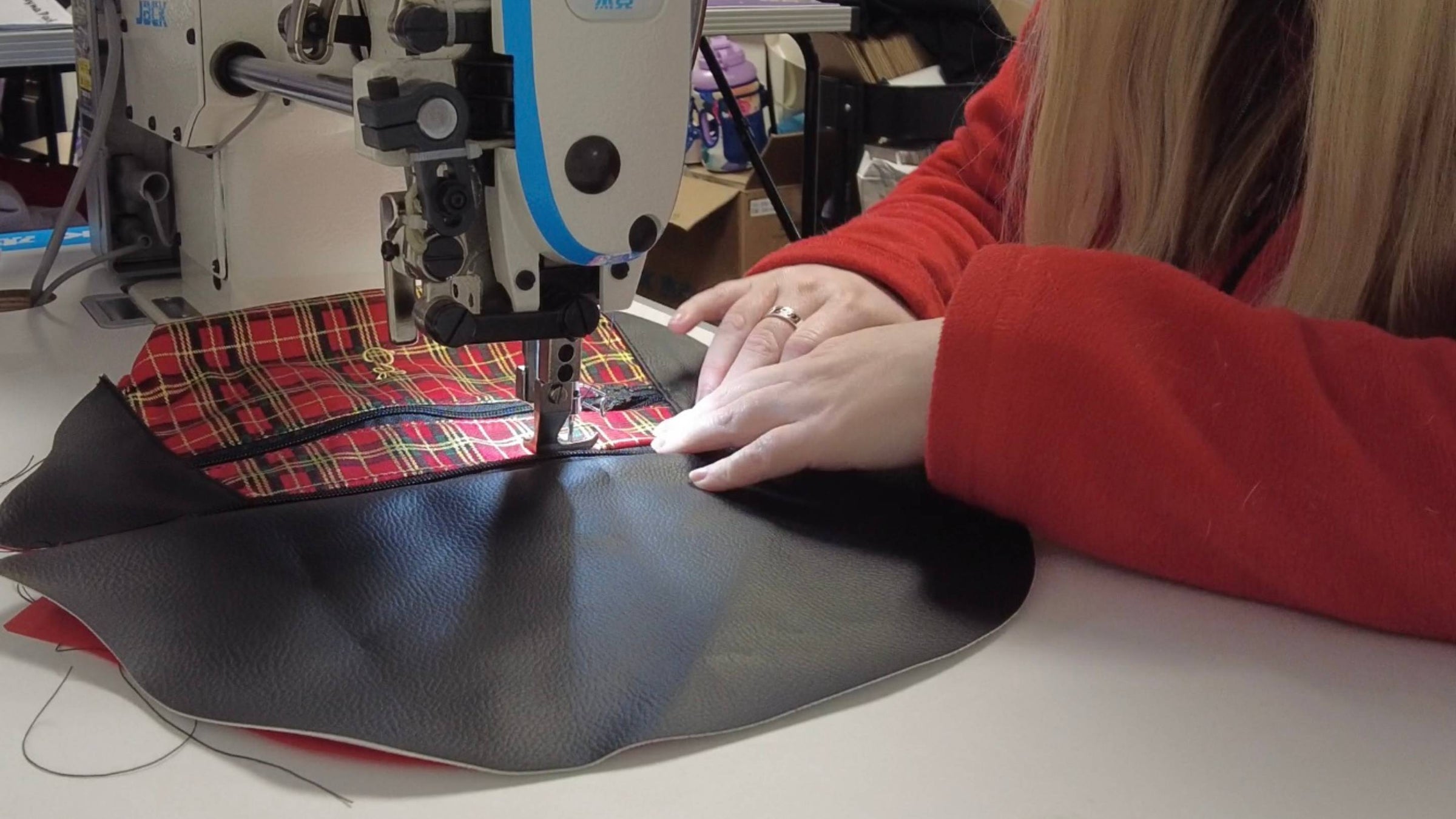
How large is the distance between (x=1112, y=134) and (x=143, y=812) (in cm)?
→ 72

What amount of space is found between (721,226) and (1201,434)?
2.31 m

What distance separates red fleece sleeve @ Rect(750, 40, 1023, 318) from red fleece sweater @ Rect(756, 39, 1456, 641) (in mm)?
271

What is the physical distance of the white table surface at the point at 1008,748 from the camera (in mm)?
522

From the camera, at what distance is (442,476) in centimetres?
81

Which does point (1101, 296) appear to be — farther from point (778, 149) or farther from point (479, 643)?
point (778, 149)

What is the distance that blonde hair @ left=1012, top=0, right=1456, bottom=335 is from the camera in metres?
0.69

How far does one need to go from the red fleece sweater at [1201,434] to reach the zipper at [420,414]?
0.95 ft

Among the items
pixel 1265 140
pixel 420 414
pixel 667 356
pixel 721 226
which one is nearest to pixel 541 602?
pixel 420 414

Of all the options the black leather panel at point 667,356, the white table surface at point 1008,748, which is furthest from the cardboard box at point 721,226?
the white table surface at point 1008,748

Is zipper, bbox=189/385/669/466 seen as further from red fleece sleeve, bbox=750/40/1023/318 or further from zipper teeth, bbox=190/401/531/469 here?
red fleece sleeve, bbox=750/40/1023/318

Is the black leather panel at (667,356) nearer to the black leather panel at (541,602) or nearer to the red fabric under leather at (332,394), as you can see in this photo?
the red fabric under leather at (332,394)

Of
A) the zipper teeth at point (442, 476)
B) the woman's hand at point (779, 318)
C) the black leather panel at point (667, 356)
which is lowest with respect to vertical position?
the zipper teeth at point (442, 476)

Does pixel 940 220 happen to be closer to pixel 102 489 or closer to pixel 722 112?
pixel 102 489

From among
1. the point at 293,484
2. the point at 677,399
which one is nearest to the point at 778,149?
the point at 677,399
